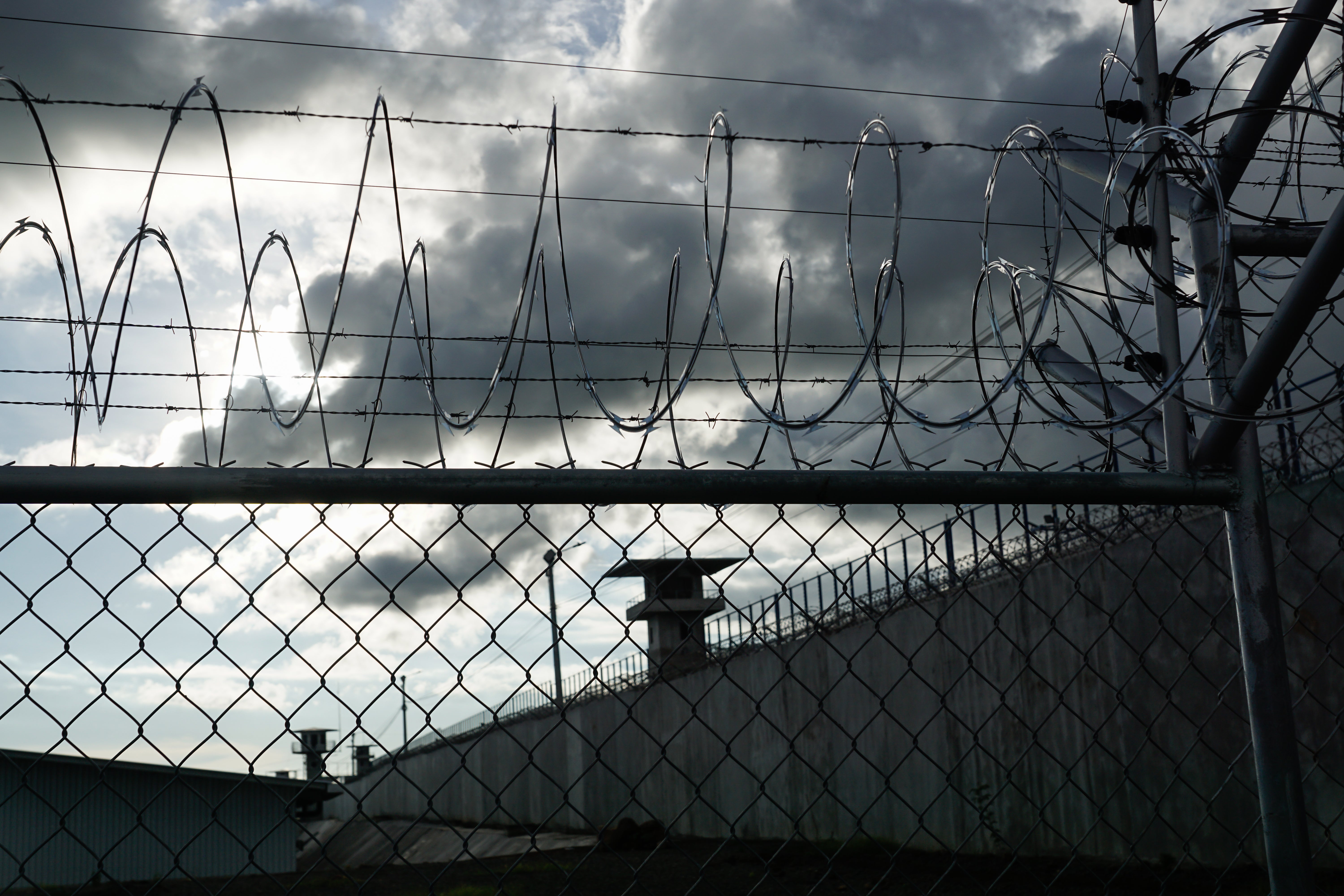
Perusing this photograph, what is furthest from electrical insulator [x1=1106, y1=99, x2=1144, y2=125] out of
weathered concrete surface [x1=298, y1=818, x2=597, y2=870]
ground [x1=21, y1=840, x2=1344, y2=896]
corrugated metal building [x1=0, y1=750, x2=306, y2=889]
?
corrugated metal building [x1=0, y1=750, x2=306, y2=889]

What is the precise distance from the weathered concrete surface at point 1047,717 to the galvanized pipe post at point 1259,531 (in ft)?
0.40

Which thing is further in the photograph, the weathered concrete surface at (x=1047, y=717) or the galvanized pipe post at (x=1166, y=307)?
the weathered concrete surface at (x=1047, y=717)

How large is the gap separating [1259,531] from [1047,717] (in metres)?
1.71

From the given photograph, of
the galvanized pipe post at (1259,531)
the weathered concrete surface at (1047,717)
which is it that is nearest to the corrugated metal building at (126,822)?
the weathered concrete surface at (1047,717)

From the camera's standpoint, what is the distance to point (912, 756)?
44.4ft

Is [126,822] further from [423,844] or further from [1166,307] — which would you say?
[1166,307]

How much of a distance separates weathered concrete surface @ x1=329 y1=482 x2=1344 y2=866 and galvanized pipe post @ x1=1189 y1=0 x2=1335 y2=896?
0.12 meters

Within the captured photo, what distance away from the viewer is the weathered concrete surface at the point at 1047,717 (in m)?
4.43

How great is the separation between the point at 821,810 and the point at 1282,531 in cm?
965

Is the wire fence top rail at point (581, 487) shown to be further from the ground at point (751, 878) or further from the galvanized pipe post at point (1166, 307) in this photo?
the ground at point (751, 878)

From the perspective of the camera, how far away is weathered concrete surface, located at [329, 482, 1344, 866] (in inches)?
175

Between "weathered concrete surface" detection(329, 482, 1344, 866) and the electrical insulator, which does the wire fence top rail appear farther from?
the electrical insulator

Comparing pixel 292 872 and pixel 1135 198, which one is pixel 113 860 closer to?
pixel 292 872

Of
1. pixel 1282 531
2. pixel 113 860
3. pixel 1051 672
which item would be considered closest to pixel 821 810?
pixel 1051 672
